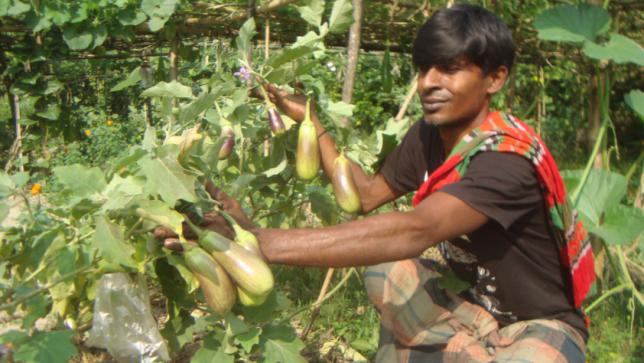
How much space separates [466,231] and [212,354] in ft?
2.48

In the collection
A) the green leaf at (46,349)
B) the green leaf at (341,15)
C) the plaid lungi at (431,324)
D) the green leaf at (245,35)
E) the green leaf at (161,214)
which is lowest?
the plaid lungi at (431,324)

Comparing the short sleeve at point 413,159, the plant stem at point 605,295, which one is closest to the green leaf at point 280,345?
the short sleeve at point 413,159

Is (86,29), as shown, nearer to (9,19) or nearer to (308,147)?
(9,19)

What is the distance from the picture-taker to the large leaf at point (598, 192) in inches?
102

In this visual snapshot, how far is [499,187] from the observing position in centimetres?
169

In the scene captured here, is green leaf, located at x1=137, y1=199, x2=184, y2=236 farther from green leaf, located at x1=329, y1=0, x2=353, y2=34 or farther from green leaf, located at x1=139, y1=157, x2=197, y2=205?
green leaf, located at x1=329, y1=0, x2=353, y2=34

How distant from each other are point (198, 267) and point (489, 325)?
37.6 inches

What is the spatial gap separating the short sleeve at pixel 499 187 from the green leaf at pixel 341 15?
519 millimetres

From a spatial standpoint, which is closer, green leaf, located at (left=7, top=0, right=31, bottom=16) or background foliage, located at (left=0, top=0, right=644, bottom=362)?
background foliage, located at (left=0, top=0, right=644, bottom=362)

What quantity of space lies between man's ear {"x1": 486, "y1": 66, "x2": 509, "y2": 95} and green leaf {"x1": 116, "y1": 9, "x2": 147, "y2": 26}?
95.6 inches

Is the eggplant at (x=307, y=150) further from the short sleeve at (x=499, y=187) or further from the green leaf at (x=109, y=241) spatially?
the green leaf at (x=109, y=241)

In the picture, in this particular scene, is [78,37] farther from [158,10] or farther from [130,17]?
[158,10]

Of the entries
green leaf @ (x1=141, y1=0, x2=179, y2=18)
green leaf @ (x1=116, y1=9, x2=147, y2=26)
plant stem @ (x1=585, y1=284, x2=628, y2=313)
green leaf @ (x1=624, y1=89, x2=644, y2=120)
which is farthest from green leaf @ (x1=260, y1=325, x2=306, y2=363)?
green leaf @ (x1=116, y1=9, x2=147, y2=26)

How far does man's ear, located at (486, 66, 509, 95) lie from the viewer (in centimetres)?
187
